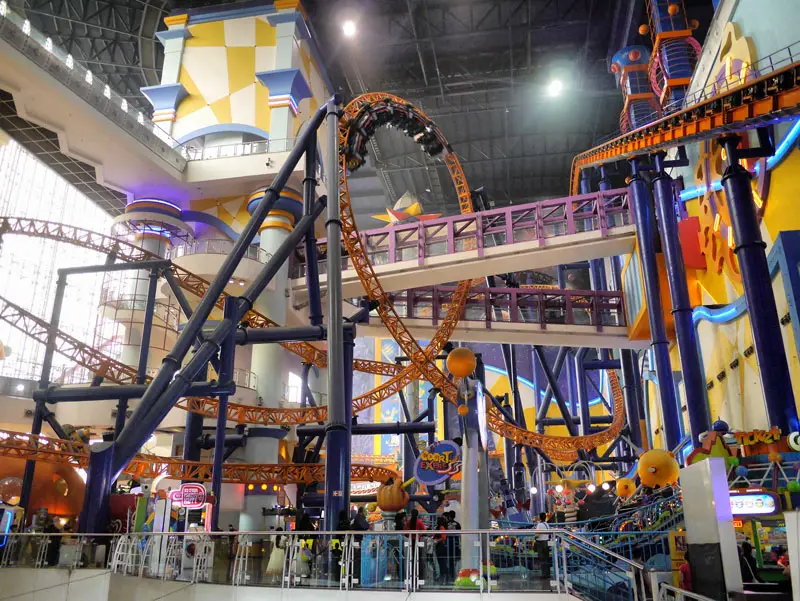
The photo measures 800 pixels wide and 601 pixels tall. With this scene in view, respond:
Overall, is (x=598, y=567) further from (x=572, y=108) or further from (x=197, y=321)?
(x=572, y=108)

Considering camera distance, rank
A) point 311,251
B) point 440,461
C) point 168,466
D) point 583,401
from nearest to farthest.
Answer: point 440,461 < point 311,251 < point 168,466 < point 583,401

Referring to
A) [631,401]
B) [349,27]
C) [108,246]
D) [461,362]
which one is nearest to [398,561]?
[461,362]

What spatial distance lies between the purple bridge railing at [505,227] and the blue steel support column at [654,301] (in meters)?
1.06

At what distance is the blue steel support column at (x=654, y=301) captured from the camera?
17953 mm

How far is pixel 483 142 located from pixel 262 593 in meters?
32.7

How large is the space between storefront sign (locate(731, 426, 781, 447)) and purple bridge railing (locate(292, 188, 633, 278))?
1078 cm

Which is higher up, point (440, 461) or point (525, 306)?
point (525, 306)

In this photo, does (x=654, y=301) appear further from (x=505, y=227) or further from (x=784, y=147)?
(x=784, y=147)

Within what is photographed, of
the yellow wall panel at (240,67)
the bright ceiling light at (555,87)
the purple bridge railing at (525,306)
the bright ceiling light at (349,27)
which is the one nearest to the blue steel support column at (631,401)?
the purple bridge railing at (525,306)

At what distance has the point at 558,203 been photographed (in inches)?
857

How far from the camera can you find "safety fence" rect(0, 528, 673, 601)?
7227 millimetres

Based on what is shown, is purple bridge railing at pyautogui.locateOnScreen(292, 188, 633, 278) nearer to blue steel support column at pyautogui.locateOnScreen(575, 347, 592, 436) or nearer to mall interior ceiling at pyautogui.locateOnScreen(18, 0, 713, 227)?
blue steel support column at pyautogui.locateOnScreen(575, 347, 592, 436)

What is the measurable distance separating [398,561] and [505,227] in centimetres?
1569

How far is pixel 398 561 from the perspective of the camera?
777 centimetres
